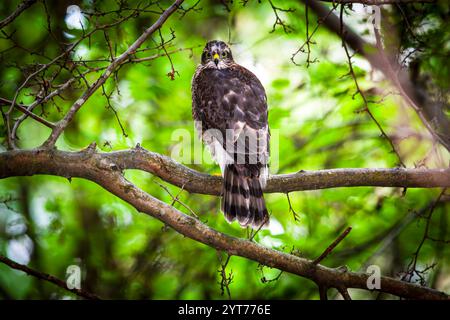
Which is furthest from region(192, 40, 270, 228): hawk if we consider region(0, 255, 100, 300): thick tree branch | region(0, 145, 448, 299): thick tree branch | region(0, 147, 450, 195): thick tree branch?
region(0, 255, 100, 300): thick tree branch

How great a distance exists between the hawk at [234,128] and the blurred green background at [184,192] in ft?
1.13

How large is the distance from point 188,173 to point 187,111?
1.67m

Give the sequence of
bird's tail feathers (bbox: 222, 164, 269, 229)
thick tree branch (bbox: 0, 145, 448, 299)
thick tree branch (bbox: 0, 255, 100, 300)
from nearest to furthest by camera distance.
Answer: thick tree branch (bbox: 0, 255, 100, 300)
thick tree branch (bbox: 0, 145, 448, 299)
bird's tail feathers (bbox: 222, 164, 269, 229)

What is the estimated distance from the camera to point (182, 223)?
8.89 ft

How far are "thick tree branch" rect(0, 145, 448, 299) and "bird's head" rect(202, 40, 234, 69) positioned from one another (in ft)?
5.52

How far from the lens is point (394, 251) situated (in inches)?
161

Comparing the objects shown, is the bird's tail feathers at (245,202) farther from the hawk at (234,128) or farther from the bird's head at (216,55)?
the bird's head at (216,55)

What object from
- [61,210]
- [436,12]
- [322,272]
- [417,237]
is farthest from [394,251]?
[61,210]

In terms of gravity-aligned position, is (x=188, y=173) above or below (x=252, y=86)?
below

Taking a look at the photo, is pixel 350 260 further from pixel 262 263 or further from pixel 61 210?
pixel 61 210

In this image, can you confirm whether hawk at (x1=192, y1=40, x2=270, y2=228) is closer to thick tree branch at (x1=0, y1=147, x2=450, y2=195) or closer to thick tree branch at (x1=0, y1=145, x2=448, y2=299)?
thick tree branch at (x1=0, y1=147, x2=450, y2=195)

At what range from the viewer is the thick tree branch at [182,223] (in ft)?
8.91

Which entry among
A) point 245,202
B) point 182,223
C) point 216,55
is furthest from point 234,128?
point 182,223

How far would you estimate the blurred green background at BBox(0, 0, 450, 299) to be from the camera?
3.96 m
